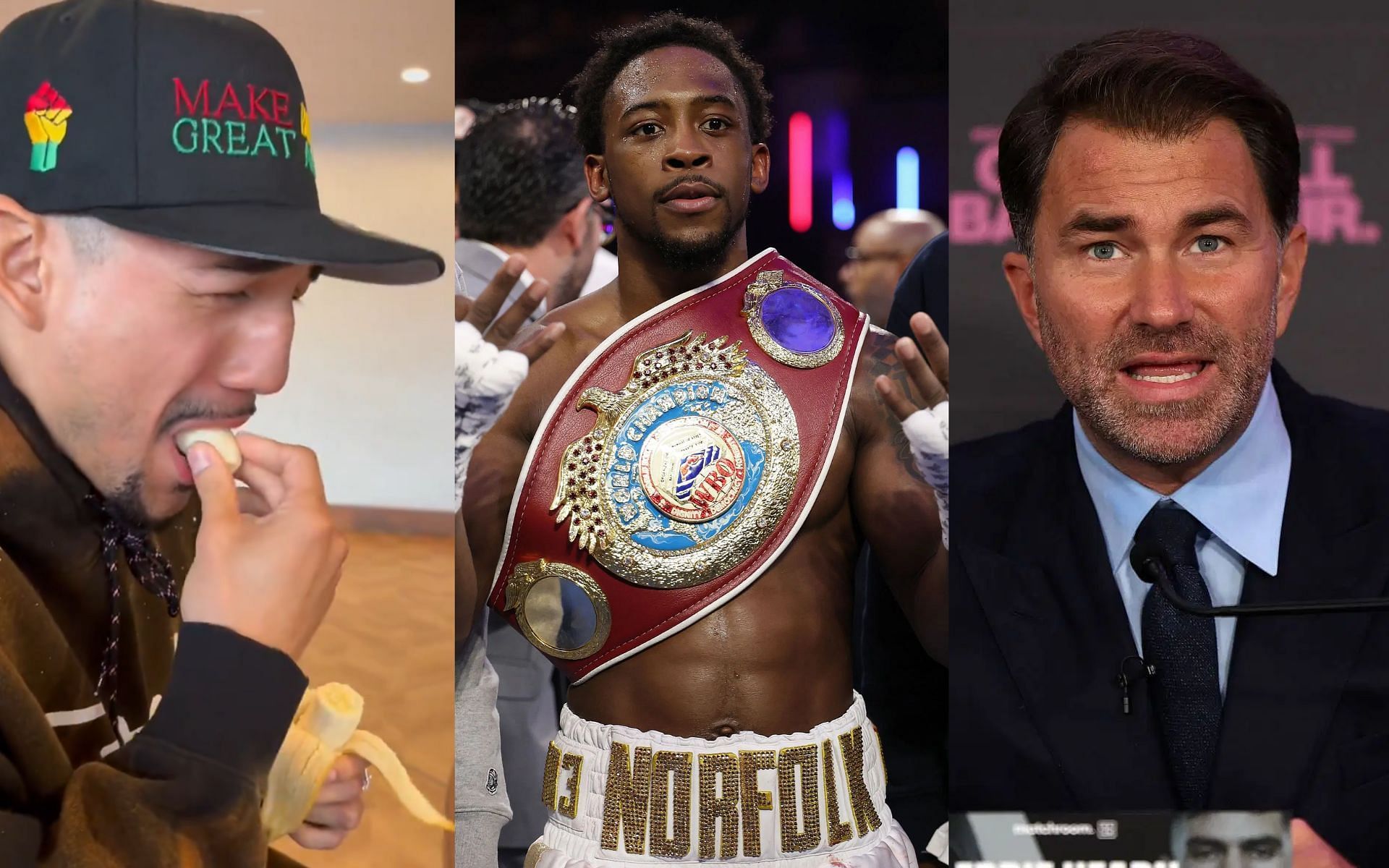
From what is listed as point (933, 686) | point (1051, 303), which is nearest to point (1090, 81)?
point (1051, 303)

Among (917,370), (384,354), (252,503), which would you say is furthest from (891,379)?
(252,503)

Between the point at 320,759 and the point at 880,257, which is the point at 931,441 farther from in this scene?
the point at 320,759

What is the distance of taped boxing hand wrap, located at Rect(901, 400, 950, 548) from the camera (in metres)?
2.34

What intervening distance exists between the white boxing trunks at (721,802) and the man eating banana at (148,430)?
505 mm

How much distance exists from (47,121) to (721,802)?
1509mm

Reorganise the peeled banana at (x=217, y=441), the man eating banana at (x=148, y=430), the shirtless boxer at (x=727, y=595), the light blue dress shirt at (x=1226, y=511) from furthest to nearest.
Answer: the light blue dress shirt at (x=1226, y=511), the shirtless boxer at (x=727, y=595), the peeled banana at (x=217, y=441), the man eating banana at (x=148, y=430)

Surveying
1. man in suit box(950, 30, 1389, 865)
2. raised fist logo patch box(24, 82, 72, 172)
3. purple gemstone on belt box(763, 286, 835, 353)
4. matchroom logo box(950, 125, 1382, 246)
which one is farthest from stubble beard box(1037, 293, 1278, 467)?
raised fist logo patch box(24, 82, 72, 172)

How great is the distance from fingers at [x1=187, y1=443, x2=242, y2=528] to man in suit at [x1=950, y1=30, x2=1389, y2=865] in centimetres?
122

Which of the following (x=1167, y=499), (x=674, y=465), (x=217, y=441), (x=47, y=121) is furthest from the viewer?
(x=1167, y=499)

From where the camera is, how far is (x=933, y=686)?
2400 mm

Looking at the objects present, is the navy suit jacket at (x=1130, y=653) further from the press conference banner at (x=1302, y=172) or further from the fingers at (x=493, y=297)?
the fingers at (x=493, y=297)

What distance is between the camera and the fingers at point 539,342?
2.34 m

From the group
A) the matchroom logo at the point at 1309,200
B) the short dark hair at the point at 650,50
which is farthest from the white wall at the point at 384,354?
the matchroom logo at the point at 1309,200

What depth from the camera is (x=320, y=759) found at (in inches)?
89.0
